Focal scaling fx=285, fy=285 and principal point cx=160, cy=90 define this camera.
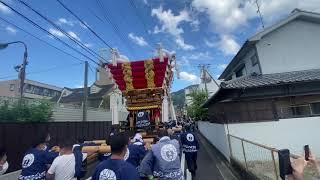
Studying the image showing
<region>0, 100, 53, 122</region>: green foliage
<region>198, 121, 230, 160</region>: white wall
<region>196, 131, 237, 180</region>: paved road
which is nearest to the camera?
<region>196, 131, 237, 180</region>: paved road

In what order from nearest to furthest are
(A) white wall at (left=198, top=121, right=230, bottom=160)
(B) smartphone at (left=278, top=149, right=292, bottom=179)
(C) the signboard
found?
(B) smartphone at (left=278, top=149, right=292, bottom=179), (C) the signboard, (A) white wall at (left=198, top=121, right=230, bottom=160)

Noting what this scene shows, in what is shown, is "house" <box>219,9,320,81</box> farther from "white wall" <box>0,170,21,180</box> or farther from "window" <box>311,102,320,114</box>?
"white wall" <box>0,170,21,180</box>

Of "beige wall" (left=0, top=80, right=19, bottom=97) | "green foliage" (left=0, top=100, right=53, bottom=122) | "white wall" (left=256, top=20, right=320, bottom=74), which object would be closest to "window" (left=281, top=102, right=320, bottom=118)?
"white wall" (left=256, top=20, right=320, bottom=74)

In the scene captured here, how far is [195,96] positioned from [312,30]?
18.7 meters

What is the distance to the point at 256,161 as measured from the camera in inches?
314

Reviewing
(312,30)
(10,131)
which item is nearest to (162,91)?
(10,131)

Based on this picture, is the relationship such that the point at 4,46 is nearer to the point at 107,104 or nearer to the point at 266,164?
the point at 266,164

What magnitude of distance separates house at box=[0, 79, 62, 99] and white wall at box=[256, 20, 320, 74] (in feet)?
112

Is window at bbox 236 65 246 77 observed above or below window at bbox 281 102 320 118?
above

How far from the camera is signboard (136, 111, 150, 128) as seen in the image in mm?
9672

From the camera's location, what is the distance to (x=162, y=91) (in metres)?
10.1

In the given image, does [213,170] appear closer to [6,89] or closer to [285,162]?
[285,162]

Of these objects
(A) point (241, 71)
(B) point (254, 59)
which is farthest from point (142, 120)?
(A) point (241, 71)

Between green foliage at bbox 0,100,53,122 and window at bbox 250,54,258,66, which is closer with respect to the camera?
green foliage at bbox 0,100,53,122
